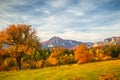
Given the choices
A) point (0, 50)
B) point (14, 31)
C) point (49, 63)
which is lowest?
point (49, 63)

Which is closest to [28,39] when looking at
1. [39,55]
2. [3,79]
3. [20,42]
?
[20,42]

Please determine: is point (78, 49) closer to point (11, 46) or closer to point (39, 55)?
point (39, 55)

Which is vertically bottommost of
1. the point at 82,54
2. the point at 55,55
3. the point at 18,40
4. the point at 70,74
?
the point at 70,74

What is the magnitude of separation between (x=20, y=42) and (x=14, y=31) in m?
3.96

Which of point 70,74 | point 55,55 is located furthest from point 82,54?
point 70,74

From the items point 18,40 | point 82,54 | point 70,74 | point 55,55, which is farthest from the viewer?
point 55,55

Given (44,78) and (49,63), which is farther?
(49,63)

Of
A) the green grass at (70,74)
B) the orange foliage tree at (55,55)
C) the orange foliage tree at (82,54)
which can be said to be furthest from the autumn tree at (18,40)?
the orange foliage tree at (55,55)

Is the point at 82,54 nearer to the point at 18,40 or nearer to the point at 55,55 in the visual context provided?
the point at 55,55

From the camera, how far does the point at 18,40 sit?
62219 mm

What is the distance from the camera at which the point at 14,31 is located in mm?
61281

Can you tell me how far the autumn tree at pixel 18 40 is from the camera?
200 feet

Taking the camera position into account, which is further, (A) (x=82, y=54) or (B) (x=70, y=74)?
(A) (x=82, y=54)

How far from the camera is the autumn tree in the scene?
2399 inches
